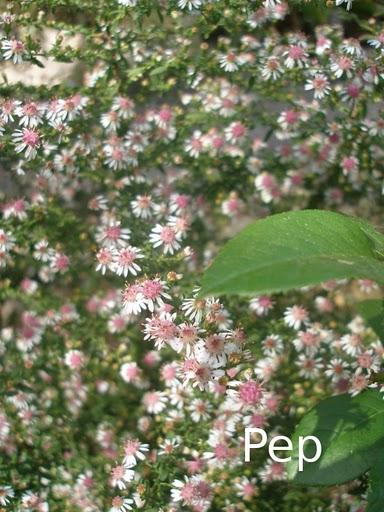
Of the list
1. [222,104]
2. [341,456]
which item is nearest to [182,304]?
[341,456]

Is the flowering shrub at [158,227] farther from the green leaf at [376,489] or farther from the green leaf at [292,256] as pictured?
the green leaf at [292,256]

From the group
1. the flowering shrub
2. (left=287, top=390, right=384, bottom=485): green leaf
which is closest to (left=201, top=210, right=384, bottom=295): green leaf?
(left=287, top=390, right=384, bottom=485): green leaf

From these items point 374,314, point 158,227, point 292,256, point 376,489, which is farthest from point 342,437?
point 158,227

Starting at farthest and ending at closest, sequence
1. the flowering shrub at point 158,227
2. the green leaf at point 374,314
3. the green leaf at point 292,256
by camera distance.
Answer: the flowering shrub at point 158,227
the green leaf at point 374,314
the green leaf at point 292,256

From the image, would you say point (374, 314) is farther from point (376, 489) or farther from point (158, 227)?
point (158, 227)

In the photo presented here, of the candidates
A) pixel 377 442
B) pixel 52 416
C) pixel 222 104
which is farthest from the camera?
pixel 222 104

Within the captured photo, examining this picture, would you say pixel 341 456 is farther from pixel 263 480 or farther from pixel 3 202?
pixel 3 202

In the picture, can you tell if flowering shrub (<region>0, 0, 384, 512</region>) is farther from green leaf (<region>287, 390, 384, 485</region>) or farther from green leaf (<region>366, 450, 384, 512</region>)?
green leaf (<region>366, 450, 384, 512</region>)

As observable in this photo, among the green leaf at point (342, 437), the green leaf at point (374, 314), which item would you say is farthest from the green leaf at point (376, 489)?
the green leaf at point (374, 314)
